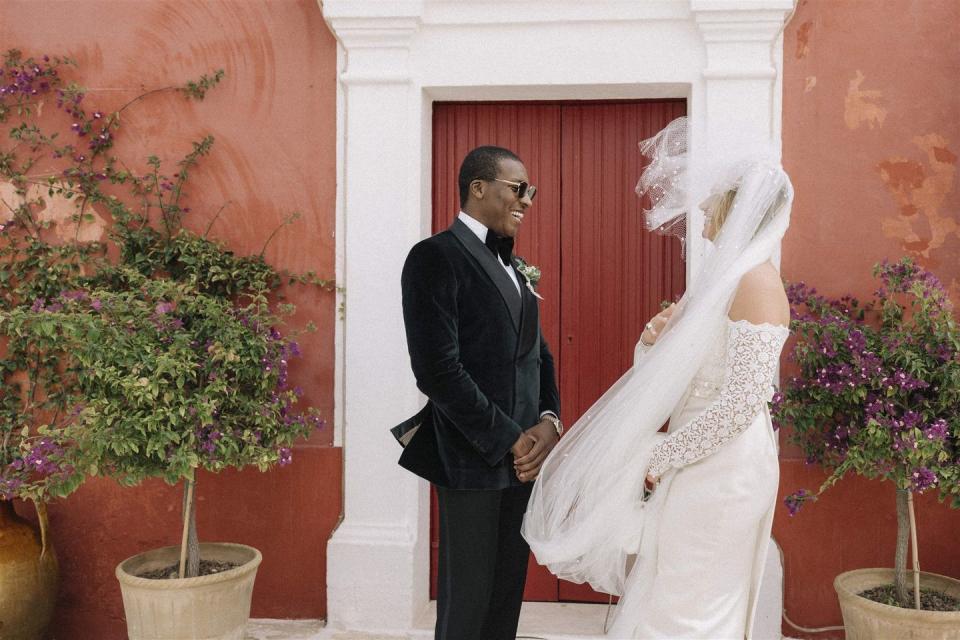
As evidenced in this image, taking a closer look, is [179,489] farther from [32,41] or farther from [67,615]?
[32,41]

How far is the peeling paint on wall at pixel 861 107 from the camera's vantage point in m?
3.48

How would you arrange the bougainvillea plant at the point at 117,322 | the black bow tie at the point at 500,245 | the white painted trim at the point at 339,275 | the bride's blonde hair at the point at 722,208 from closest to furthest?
1. the bride's blonde hair at the point at 722,208
2. the black bow tie at the point at 500,245
3. the bougainvillea plant at the point at 117,322
4. the white painted trim at the point at 339,275

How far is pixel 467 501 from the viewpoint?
2445 millimetres

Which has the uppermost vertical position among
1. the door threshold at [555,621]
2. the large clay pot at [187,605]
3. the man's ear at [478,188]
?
the man's ear at [478,188]

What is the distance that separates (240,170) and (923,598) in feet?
11.4

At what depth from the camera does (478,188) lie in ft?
8.30

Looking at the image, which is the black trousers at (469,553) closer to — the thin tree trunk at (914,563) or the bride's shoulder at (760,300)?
the bride's shoulder at (760,300)

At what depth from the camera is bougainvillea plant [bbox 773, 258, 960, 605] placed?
294 centimetres

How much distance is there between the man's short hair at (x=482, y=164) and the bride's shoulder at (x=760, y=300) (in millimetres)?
805

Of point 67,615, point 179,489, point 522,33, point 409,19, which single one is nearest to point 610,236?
point 522,33

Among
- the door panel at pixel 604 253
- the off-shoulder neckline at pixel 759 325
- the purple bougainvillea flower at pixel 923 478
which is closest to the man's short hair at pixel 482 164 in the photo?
the off-shoulder neckline at pixel 759 325

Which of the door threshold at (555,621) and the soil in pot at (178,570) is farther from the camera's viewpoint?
the door threshold at (555,621)

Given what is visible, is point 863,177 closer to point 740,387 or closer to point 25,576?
point 740,387

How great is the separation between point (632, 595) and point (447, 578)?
57cm
